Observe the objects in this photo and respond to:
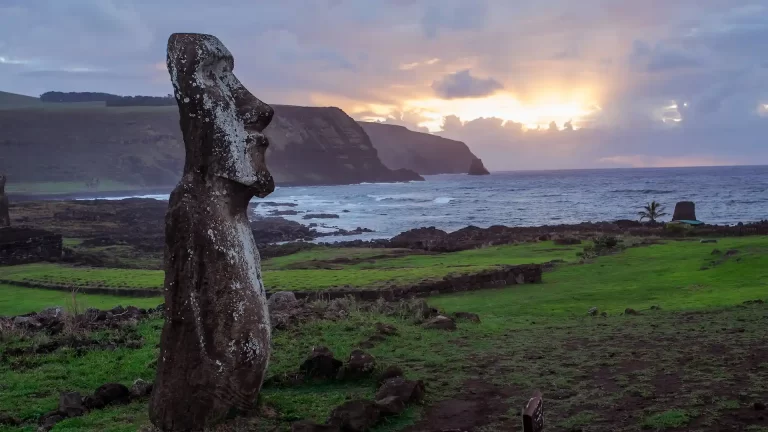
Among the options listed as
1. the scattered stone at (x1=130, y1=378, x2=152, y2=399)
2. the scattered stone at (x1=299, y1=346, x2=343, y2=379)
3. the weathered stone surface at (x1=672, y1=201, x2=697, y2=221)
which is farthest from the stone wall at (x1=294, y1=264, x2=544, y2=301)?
the weathered stone surface at (x1=672, y1=201, x2=697, y2=221)

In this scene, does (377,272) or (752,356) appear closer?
(752,356)

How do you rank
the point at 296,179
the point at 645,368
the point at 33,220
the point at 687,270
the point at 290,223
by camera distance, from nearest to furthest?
1. the point at 645,368
2. the point at 687,270
3. the point at 33,220
4. the point at 290,223
5. the point at 296,179

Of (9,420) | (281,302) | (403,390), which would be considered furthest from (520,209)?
(9,420)

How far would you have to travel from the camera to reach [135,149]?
509 feet

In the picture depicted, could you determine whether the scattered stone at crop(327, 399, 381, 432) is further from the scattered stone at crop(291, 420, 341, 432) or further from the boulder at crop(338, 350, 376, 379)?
the boulder at crop(338, 350, 376, 379)

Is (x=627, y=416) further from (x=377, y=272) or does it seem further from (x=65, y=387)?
(x=377, y=272)

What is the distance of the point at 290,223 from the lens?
64375mm

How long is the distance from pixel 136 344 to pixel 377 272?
12.7 metres

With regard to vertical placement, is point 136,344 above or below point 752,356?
below

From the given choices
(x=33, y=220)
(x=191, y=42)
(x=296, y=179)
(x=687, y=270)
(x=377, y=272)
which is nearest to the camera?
(x=191, y=42)

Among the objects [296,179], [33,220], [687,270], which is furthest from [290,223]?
[296,179]

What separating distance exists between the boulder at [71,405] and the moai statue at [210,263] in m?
1.38

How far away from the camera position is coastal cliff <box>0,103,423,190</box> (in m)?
140

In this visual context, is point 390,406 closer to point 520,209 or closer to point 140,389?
point 140,389
